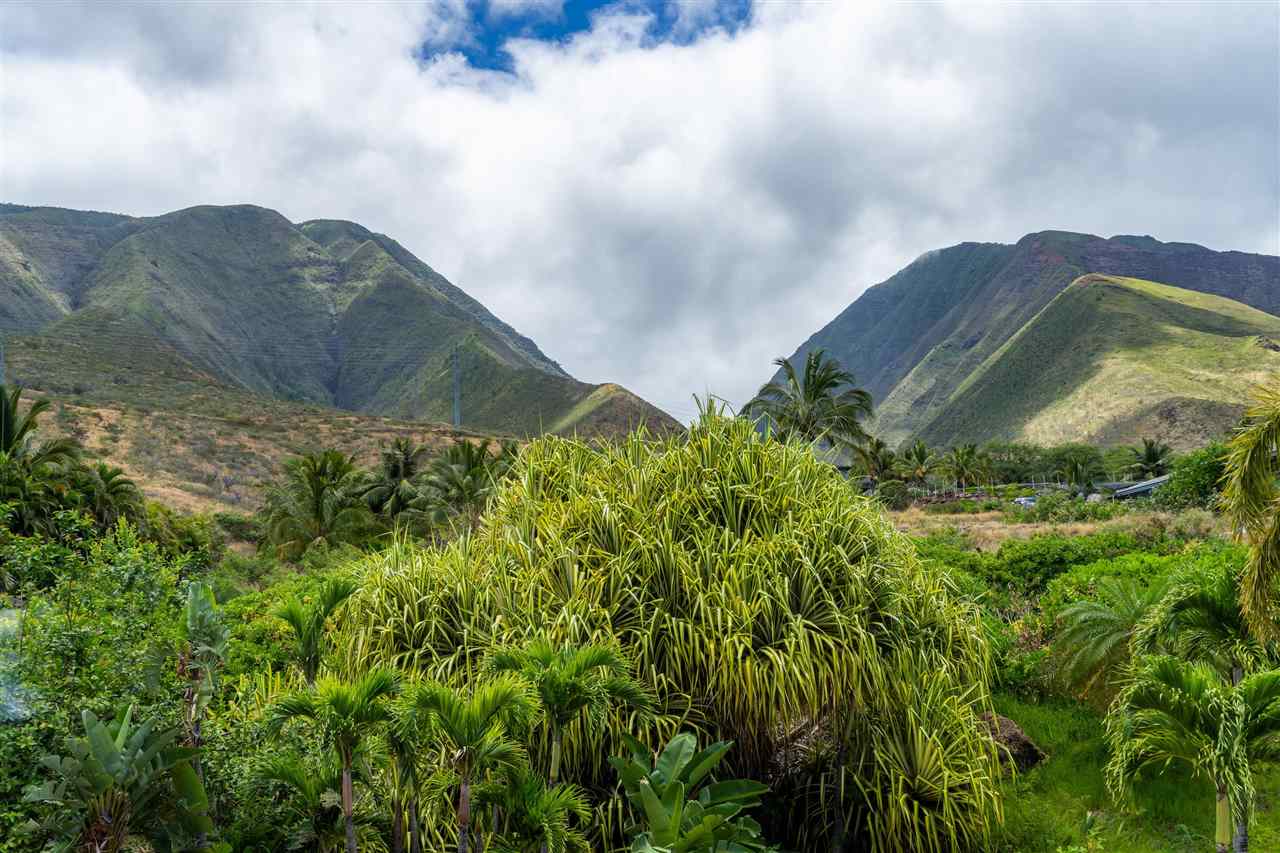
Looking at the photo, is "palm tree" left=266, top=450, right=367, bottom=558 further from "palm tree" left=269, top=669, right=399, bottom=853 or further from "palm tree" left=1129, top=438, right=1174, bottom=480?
"palm tree" left=1129, top=438, right=1174, bottom=480

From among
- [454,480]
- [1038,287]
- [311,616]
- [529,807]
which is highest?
[1038,287]

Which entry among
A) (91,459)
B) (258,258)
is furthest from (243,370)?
(91,459)

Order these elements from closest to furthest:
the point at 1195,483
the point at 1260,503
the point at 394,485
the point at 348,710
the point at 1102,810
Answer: the point at 348,710, the point at 1260,503, the point at 1102,810, the point at 1195,483, the point at 394,485

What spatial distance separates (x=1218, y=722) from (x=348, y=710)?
4.99 m

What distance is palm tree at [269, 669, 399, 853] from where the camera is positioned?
13.6 feet

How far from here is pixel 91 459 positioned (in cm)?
3681

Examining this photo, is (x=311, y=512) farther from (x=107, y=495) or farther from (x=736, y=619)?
(x=736, y=619)

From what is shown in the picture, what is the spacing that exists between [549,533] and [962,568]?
470 inches

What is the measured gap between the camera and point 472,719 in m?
4.21

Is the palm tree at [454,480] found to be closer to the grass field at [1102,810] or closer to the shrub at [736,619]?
the shrub at [736,619]

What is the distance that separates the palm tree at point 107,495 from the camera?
71.7 ft

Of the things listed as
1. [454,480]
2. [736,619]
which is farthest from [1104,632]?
[454,480]

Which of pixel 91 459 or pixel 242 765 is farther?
pixel 91 459

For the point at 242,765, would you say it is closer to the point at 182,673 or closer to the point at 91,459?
the point at 182,673
